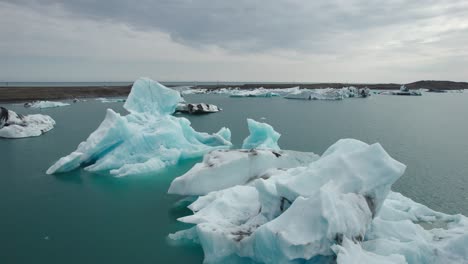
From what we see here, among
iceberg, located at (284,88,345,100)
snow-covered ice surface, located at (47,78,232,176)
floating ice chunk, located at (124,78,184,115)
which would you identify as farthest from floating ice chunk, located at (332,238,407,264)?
iceberg, located at (284,88,345,100)

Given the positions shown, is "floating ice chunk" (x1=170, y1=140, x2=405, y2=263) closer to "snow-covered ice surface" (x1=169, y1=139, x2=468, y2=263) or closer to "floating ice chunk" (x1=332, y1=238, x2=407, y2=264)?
"snow-covered ice surface" (x1=169, y1=139, x2=468, y2=263)

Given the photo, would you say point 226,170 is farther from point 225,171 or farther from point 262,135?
point 262,135

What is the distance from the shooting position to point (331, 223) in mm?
5051

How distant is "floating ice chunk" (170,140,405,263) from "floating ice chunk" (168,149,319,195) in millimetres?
1301

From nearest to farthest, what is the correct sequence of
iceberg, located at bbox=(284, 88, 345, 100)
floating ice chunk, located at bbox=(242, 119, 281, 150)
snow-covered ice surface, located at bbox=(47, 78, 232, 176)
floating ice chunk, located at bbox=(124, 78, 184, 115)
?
snow-covered ice surface, located at bbox=(47, 78, 232, 176), floating ice chunk, located at bbox=(242, 119, 281, 150), floating ice chunk, located at bbox=(124, 78, 184, 115), iceberg, located at bbox=(284, 88, 345, 100)

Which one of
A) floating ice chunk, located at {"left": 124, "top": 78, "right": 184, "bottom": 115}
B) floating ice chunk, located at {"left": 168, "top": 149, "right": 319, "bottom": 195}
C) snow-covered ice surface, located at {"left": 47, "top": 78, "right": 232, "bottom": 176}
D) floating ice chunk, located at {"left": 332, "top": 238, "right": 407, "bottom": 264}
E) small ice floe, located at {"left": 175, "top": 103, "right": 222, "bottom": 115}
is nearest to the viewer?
floating ice chunk, located at {"left": 332, "top": 238, "right": 407, "bottom": 264}

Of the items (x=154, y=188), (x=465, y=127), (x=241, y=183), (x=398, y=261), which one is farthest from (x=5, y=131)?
(x=465, y=127)

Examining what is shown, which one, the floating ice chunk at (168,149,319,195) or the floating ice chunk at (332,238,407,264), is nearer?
the floating ice chunk at (332,238,407,264)

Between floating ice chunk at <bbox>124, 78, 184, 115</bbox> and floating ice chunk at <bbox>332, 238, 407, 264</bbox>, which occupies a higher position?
floating ice chunk at <bbox>124, 78, 184, 115</bbox>

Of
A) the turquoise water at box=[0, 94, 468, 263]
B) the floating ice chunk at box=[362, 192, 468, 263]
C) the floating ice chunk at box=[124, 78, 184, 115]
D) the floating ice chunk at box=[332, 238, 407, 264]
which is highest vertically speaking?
the floating ice chunk at box=[124, 78, 184, 115]

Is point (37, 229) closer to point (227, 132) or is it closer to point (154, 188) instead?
point (154, 188)

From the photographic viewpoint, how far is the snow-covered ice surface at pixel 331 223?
5.07m

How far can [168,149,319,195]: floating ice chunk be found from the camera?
830 centimetres

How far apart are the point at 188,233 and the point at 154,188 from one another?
3.15 metres
